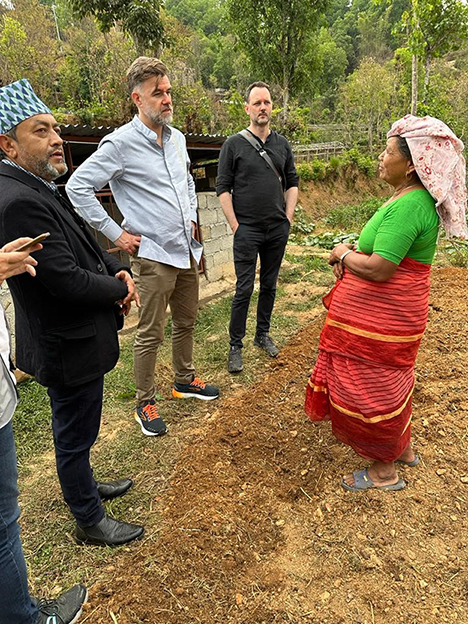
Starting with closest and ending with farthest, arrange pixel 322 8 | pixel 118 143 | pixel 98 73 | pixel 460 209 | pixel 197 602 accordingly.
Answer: pixel 197 602 < pixel 460 209 < pixel 118 143 < pixel 98 73 < pixel 322 8

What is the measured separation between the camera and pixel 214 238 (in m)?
6.27

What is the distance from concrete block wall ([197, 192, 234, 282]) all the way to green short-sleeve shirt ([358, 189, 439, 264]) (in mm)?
4334

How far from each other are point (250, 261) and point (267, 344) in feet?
3.07

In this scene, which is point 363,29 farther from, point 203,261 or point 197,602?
point 197,602

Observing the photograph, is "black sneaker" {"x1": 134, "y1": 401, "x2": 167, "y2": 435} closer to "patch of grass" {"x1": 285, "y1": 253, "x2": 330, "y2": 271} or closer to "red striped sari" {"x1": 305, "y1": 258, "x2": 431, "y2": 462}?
"red striped sari" {"x1": 305, "y1": 258, "x2": 431, "y2": 462}

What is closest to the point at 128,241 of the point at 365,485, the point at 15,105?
the point at 15,105

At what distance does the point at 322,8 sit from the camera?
22922 millimetres

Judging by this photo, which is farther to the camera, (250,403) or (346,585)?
(250,403)

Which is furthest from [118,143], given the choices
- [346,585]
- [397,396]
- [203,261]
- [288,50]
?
[288,50]

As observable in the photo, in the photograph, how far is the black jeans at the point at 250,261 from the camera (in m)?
3.60

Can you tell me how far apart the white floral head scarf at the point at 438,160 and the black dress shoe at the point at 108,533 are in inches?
83.5

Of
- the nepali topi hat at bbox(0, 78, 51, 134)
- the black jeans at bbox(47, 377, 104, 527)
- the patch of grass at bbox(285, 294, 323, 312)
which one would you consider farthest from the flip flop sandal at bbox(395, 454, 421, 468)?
the patch of grass at bbox(285, 294, 323, 312)

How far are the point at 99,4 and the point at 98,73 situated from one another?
5.81 m

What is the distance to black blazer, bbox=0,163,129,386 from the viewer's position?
1543mm
